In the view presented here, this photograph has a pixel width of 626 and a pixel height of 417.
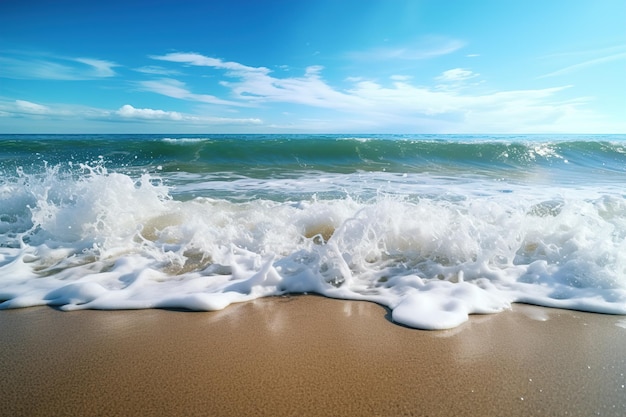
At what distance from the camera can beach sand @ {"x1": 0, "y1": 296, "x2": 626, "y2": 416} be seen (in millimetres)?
1497

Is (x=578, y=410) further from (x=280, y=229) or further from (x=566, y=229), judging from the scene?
(x=280, y=229)

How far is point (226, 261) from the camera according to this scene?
324 centimetres

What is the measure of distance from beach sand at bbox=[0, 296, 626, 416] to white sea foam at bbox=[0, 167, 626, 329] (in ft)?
0.64

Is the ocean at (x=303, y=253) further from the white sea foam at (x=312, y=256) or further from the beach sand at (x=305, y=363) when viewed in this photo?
the beach sand at (x=305, y=363)

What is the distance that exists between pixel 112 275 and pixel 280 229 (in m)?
1.66

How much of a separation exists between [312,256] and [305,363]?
4.71ft

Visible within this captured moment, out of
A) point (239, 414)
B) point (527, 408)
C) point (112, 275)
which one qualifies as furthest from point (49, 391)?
point (527, 408)

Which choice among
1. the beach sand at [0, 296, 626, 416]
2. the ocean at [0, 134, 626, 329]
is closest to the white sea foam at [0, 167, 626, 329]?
the ocean at [0, 134, 626, 329]

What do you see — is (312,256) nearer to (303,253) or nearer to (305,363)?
(303,253)

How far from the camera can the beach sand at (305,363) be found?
4.91ft

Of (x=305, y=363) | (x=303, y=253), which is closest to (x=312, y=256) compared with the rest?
(x=303, y=253)

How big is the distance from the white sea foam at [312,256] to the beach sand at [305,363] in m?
0.20

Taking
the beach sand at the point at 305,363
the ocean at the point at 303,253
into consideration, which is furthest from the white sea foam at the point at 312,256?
the beach sand at the point at 305,363

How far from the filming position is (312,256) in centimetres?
320
